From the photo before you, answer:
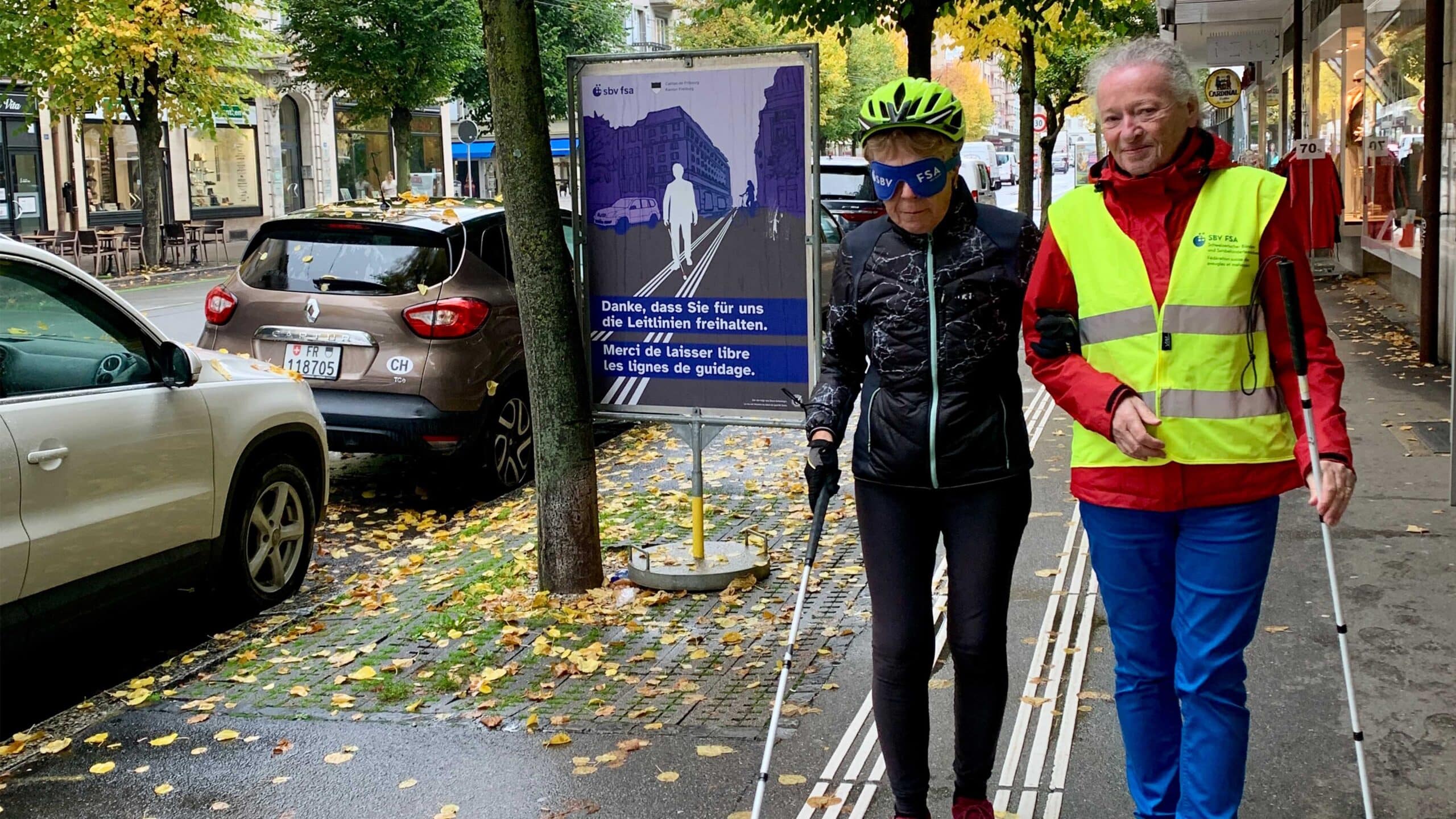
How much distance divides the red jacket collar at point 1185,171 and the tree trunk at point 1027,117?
82.1 feet

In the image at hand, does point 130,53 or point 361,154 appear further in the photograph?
point 361,154

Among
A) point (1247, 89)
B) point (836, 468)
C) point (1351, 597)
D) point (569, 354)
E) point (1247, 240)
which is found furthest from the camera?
point (1247, 89)

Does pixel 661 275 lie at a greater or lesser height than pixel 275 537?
greater

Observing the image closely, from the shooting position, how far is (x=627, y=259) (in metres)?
6.77

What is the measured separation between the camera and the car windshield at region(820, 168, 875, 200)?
1811 centimetres

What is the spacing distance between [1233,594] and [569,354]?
3682 mm

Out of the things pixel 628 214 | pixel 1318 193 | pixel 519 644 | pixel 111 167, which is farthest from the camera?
pixel 111 167

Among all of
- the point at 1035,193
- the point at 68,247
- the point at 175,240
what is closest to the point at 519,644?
the point at 68,247

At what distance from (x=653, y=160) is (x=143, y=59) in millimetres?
27411

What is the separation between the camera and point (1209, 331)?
11.3ft

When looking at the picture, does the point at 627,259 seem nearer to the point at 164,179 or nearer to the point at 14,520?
the point at 14,520

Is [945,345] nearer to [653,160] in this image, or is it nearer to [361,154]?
[653,160]

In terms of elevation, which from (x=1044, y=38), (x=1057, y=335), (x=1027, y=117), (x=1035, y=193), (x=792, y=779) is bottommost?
(x=792, y=779)

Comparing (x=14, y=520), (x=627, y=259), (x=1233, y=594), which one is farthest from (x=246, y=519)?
(x=1233, y=594)
